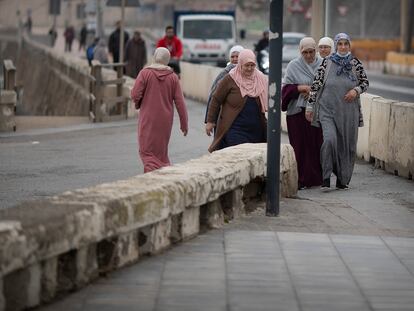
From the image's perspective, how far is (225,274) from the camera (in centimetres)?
912

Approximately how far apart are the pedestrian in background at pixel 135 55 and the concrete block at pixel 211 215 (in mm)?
27323

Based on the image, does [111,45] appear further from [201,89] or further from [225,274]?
[225,274]

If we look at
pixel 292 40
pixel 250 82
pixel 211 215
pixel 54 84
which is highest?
pixel 250 82

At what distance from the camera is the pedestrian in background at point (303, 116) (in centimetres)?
1573

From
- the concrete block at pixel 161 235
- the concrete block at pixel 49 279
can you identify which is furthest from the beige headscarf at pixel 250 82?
the concrete block at pixel 49 279

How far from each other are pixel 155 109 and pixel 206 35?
3851cm

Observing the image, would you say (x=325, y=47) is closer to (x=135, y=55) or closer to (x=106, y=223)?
(x=106, y=223)

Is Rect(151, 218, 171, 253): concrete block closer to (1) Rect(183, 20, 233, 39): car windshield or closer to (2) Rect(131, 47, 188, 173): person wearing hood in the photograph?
(2) Rect(131, 47, 188, 173): person wearing hood

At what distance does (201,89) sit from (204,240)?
25.3 meters

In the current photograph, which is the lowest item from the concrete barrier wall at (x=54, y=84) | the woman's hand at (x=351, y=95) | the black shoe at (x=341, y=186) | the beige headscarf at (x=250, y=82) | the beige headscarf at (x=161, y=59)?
the concrete barrier wall at (x=54, y=84)

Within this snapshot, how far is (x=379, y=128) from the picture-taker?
18.2 m

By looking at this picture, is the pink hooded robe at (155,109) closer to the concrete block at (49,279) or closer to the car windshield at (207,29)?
the concrete block at (49,279)

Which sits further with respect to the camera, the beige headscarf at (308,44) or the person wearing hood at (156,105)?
the beige headscarf at (308,44)

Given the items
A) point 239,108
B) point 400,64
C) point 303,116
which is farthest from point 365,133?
point 400,64
